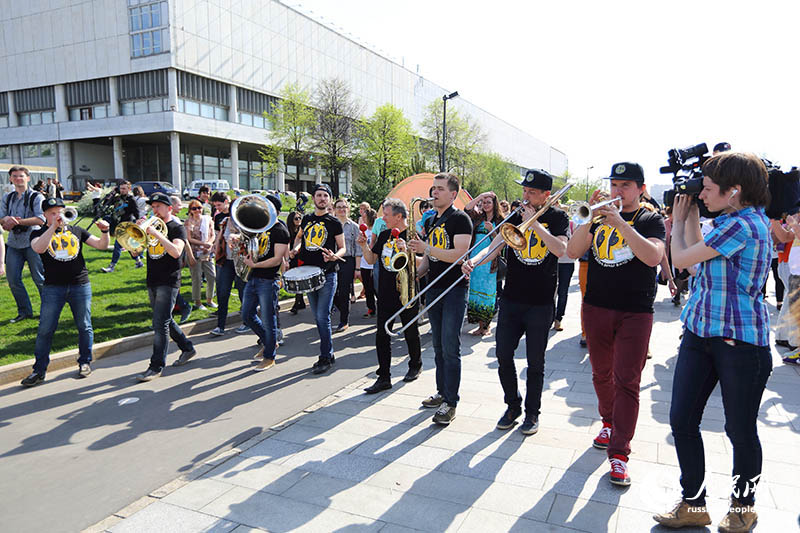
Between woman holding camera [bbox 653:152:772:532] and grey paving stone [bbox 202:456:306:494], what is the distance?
7.62 ft

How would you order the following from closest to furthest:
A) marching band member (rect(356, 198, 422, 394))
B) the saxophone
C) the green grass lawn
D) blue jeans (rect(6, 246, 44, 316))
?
1. marching band member (rect(356, 198, 422, 394))
2. the saxophone
3. the green grass lawn
4. blue jeans (rect(6, 246, 44, 316))

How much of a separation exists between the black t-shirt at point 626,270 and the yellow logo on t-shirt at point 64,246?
5.44 meters

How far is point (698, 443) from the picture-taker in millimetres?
2908

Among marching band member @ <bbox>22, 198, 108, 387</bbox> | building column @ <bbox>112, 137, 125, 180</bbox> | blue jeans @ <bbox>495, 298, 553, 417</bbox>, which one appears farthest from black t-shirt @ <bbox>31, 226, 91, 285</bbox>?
building column @ <bbox>112, 137, 125, 180</bbox>

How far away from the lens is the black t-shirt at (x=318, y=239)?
6227 mm

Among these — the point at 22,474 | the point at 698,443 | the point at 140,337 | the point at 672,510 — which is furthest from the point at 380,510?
the point at 140,337

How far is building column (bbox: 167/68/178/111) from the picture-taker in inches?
1700

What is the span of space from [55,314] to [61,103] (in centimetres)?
5399

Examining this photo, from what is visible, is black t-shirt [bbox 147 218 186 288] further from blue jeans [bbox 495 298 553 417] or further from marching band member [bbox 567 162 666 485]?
marching band member [bbox 567 162 666 485]

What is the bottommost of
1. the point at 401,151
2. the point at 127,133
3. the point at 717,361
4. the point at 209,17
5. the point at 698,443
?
the point at 698,443

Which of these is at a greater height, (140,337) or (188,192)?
(188,192)

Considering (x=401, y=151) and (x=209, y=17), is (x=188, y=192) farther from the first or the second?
(x=209, y=17)

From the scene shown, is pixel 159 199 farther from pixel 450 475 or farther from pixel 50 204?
pixel 450 475

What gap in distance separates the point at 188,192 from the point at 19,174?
2860cm
